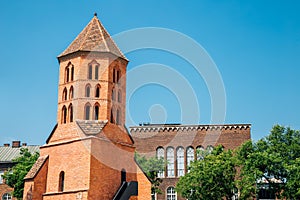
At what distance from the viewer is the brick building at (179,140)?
5169 cm

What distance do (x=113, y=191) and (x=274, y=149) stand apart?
19.1 metres

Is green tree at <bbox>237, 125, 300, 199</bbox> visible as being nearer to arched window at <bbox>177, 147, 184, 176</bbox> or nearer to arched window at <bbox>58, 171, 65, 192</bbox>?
arched window at <bbox>177, 147, 184, 176</bbox>

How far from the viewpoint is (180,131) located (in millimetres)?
53062

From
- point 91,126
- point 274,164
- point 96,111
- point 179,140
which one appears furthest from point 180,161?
point 91,126

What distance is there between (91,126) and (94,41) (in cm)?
515

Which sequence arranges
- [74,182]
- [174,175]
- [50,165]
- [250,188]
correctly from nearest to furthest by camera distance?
[74,182], [50,165], [250,188], [174,175]

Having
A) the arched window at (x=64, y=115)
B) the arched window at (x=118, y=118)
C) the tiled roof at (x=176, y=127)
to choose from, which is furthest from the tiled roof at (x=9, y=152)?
the arched window at (x=118, y=118)

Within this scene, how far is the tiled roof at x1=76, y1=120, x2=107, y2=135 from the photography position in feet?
73.2

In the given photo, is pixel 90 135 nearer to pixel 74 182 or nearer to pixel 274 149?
pixel 74 182

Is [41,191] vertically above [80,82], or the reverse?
[80,82]

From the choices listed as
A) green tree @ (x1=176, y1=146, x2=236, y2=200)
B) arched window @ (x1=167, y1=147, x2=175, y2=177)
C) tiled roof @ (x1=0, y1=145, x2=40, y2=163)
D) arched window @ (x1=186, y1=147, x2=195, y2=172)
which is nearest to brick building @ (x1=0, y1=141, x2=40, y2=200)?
tiled roof @ (x1=0, y1=145, x2=40, y2=163)

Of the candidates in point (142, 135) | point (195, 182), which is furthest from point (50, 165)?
point (142, 135)

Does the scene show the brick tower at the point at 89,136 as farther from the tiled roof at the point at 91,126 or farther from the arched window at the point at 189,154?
the arched window at the point at 189,154

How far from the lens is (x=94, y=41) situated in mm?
24562
